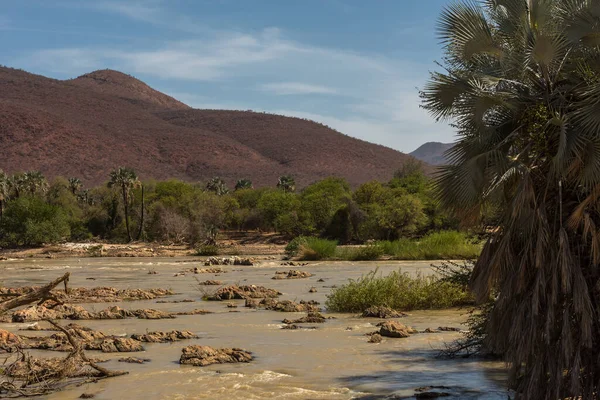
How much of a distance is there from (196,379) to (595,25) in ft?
26.1

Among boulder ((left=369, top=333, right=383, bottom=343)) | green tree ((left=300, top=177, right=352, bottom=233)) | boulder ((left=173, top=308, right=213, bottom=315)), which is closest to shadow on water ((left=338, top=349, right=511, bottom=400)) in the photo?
boulder ((left=369, top=333, right=383, bottom=343))

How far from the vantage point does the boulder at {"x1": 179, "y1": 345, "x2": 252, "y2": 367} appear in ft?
44.0

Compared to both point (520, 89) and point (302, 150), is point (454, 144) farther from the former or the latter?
point (302, 150)

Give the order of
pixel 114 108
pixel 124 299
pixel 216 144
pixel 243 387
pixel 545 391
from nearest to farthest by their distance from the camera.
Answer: pixel 545 391 < pixel 243 387 < pixel 124 299 < pixel 216 144 < pixel 114 108

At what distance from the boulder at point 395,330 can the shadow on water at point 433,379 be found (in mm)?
1862

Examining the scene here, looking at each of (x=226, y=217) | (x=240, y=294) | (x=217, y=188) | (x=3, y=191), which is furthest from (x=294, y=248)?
(x=217, y=188)

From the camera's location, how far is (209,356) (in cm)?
1370

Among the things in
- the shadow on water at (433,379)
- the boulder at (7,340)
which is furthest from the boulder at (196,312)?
the shadow on water at (433,379)

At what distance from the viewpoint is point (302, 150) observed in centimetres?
16412

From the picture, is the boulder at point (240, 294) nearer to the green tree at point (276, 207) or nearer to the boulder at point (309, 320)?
the boulder at point (309, 320)

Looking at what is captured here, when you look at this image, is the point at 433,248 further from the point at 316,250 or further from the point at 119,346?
the point at 119,346

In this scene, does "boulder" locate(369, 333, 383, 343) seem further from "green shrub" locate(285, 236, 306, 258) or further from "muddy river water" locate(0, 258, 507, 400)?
"green shrub" locate(285, 236, 306, 258)

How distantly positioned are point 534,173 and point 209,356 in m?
7.31

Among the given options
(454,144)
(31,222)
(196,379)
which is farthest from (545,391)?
(31,222)
